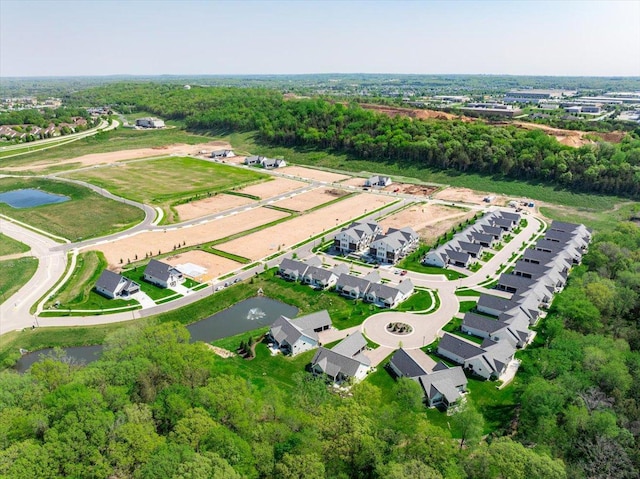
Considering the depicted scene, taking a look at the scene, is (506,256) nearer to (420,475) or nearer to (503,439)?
(503,439)

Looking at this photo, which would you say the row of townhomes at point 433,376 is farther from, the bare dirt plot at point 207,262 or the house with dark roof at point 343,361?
the bare dirt plot at point 207,262

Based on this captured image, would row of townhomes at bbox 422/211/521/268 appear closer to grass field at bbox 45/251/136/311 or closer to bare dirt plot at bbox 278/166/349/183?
grass field at bbox 45/251/136/311

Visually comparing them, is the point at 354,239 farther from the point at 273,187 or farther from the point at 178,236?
the point at 273,187

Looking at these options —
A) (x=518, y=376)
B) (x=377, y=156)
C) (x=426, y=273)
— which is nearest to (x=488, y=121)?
(x=377, y=156)

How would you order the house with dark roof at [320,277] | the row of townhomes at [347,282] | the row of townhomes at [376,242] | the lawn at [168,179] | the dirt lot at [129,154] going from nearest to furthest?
the row of townhomes at [347,282]
the house with dark roof at [320,277]
the row of townhomes at [376,242]
the lawn at [168,179]
the dirt lot at [129,154]

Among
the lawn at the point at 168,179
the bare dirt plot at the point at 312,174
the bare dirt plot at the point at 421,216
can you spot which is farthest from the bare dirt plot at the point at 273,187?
the bare dirt plot at the point at 421,216

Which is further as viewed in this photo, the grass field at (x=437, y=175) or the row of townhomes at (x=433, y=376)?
the grass field at (x=437, y=175)

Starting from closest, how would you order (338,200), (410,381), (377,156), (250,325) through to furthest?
1. (410,381)
2. (250,325)
3. (338,200)
4. (377,156)
